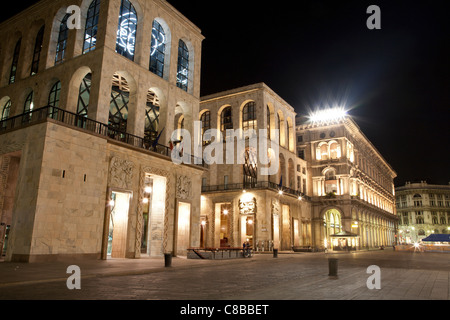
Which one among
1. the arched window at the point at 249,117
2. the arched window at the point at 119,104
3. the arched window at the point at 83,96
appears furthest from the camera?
the arched window at the point at 249,117

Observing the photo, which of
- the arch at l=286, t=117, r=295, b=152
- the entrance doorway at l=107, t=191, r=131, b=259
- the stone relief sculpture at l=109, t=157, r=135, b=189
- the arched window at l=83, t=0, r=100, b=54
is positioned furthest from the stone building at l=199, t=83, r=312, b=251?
the arched window at l=83, t=0, r=100, b=54

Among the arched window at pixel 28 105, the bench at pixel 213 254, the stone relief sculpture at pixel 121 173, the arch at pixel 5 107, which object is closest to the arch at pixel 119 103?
the stone relief sculpture at pixel 121 173

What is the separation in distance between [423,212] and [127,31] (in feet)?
356

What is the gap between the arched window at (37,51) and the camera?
88.3 ft

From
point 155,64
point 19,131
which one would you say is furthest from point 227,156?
point 19,131

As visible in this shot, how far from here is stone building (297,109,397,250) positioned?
175 feet

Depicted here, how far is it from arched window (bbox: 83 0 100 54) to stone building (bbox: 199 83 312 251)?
2357 centimetres

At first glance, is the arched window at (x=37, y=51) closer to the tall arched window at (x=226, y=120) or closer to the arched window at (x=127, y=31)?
the arched window at (x=127, y=31)

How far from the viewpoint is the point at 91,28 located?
2416 cm

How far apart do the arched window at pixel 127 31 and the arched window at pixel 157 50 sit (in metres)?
1.92

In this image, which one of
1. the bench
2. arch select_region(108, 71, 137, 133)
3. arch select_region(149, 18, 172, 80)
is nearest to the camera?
the bench

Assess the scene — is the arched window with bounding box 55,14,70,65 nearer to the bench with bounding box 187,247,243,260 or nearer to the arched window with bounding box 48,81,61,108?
the arched window with bounding box 48,81,61,108
